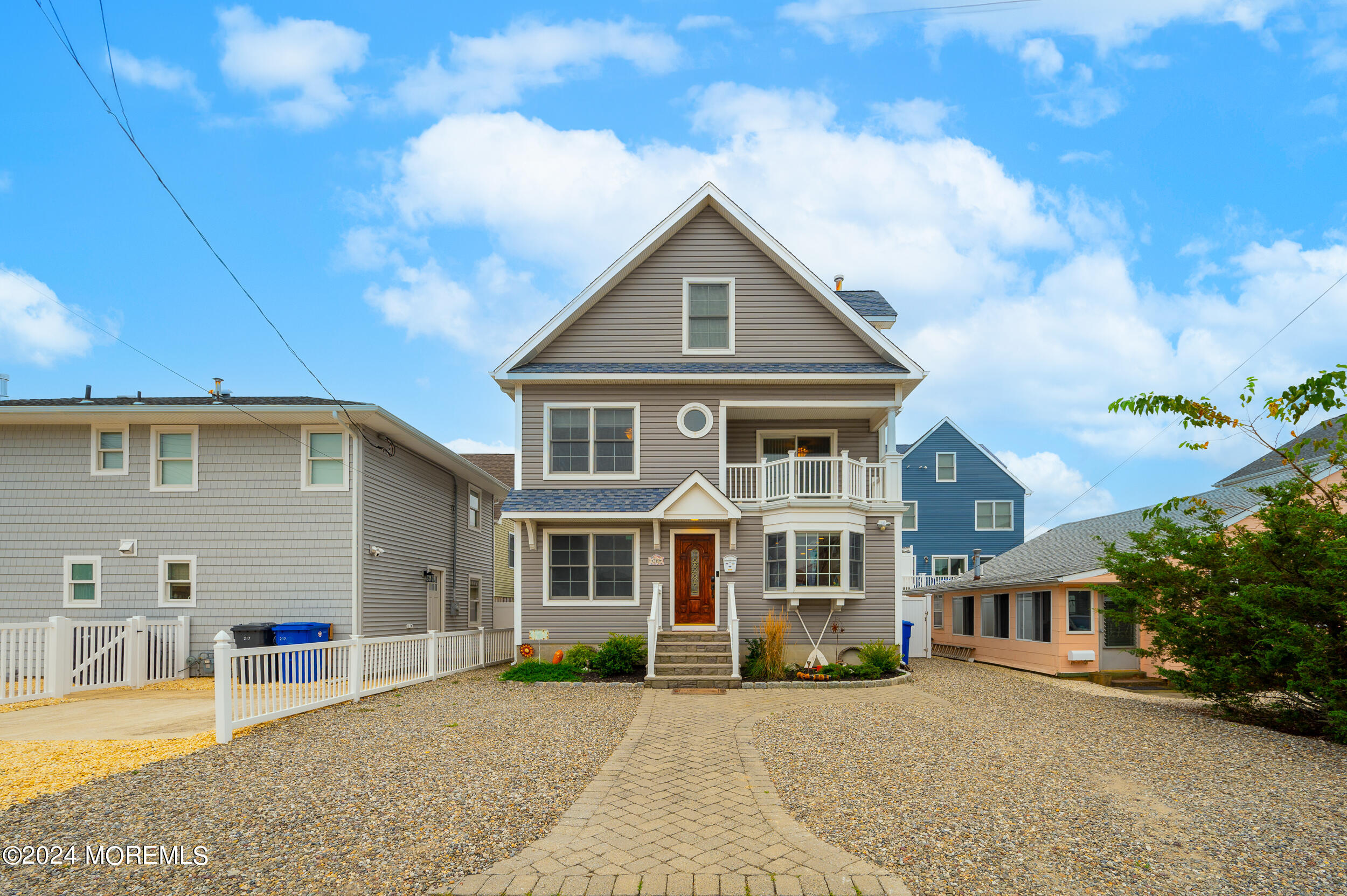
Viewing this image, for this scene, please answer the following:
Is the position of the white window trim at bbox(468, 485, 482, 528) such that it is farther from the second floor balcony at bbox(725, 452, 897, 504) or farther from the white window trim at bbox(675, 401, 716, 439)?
the second floor balcony at bbox(725, 452, 897, 504)

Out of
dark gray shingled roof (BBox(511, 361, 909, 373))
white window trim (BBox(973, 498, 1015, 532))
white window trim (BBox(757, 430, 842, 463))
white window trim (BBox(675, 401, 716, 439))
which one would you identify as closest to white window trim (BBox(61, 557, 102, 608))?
dark gray shingled roof (BBox(511, 361, 909, 373))

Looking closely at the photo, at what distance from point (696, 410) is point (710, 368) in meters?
0.93

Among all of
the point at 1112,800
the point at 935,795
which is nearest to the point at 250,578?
the point at 935,795

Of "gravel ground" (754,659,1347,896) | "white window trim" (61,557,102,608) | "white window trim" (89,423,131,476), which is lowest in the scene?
"gravel ground" (754,659,1347,896)

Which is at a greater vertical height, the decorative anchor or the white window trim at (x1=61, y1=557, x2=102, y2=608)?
the white window trim at (x1=61, y1=557, x2=102, y2=608)

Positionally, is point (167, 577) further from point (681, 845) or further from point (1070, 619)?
point (1070, 619)

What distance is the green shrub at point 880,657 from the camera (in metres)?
14.5

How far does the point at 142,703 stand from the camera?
11953 millimetres

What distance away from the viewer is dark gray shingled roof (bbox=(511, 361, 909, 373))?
16.1 meters

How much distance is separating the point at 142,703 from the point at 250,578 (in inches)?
153

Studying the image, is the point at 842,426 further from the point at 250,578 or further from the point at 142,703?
the point at 142,703

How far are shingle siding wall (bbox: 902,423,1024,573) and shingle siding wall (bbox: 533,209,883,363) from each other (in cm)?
1679

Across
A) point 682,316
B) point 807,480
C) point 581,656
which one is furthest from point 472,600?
point 807,480

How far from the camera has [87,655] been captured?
13.5 m
